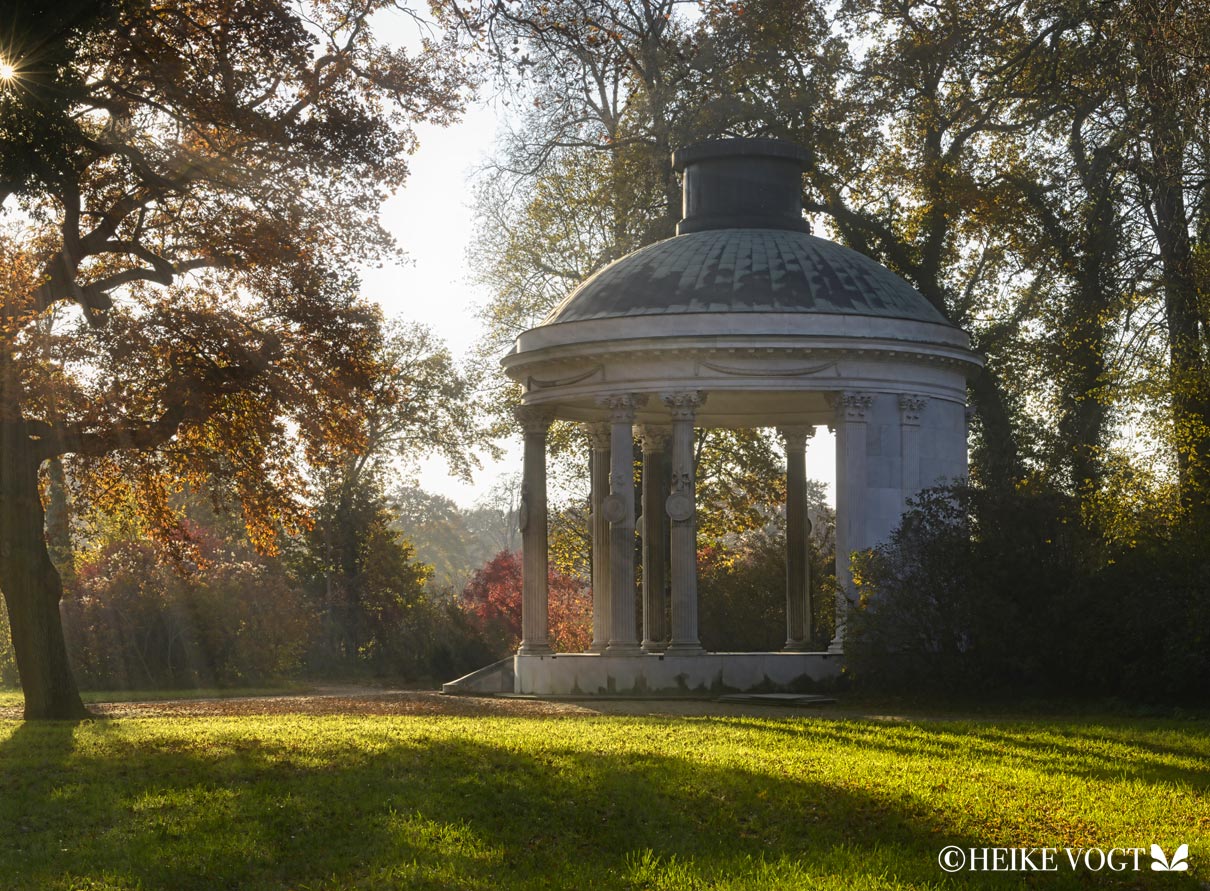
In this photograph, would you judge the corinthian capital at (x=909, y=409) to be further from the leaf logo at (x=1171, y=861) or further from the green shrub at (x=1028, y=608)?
the leaf logo at (x=1171, y=861)

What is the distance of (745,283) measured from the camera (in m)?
33.8

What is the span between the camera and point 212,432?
2950 centimetres

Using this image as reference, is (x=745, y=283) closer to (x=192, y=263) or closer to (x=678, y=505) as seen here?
(x=678, y=505)

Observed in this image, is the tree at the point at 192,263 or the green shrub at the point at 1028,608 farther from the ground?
the tree at the point at 192,263

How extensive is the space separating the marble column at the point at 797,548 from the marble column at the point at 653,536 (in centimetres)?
335

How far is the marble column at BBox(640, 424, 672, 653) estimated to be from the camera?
38.5 metres

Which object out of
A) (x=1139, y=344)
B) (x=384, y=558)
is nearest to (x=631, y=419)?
(x=1139, y=344)

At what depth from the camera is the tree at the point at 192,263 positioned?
83.1 feet

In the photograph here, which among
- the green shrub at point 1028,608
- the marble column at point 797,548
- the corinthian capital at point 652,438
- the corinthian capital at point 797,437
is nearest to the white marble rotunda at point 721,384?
the green shrub at point 1028,608

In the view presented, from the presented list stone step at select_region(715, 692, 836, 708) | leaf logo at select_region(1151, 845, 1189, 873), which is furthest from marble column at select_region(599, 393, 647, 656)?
leaf logo at select_region(1151, 845, 1189, 873)

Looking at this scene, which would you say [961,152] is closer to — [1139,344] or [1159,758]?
[1139,344]

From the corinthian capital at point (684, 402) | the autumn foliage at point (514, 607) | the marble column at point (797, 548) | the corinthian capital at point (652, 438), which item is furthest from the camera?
the autumn foliage at point (514, 607)

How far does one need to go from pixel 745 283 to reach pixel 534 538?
296 inches

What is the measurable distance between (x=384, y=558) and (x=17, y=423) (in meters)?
27.3
